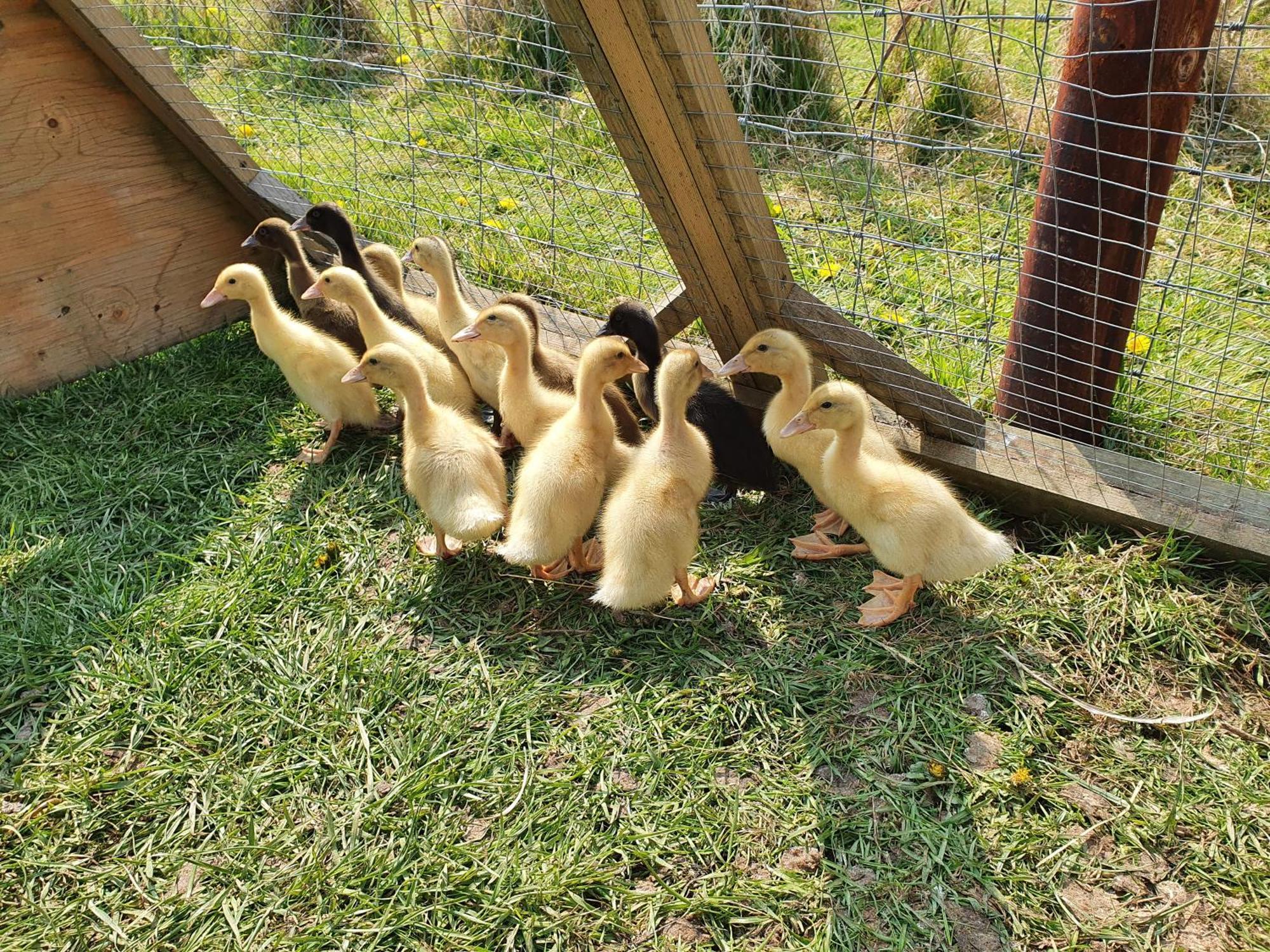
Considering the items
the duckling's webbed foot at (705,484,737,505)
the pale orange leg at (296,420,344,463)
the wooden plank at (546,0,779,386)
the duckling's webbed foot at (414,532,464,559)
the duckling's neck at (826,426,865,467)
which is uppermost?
the wooden plank at (546,0,779,386)

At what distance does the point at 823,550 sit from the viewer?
382 cm

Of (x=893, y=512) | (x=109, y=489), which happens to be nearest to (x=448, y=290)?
(x=109, y=489)

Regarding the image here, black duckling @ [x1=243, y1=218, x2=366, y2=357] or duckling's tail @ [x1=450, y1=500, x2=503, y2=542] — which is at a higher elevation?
black duckling @ [x1=243, y1=218, x2=366, y2=357]

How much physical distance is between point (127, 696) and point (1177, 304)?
197 inches

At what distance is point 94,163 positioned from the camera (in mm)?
4918

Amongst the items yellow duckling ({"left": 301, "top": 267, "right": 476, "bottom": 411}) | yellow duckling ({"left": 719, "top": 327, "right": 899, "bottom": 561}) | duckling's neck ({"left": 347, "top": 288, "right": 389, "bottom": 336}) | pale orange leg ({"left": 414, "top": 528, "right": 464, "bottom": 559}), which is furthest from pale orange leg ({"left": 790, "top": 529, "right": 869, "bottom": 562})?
duckling's neck ({"left": 347, "top": 288, "right": 389, "bottom": 336})

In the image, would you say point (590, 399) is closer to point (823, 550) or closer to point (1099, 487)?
point (823, 550)

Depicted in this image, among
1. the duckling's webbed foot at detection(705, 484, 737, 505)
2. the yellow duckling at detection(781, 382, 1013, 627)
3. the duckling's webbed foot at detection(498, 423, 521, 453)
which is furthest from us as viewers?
the duckling's webbed foot at detection(498, 423, 521, 453)

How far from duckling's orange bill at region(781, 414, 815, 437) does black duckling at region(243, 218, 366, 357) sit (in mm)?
Result: 2290

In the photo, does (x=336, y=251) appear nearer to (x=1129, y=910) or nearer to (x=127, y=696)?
(x=127, y=696)

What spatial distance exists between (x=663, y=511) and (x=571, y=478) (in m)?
0.39

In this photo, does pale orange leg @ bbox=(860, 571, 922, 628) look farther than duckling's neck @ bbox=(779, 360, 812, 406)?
No

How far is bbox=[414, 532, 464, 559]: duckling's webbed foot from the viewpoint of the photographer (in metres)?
3.92

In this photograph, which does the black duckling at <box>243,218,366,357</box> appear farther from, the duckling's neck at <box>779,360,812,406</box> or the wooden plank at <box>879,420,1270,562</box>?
the wooden plank at <box>879,420,1270,562</box>
